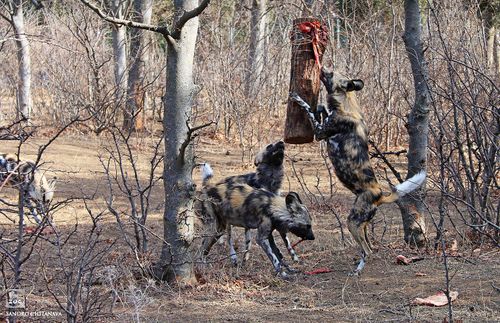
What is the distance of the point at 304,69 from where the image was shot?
250 inches

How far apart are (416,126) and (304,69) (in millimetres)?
1375

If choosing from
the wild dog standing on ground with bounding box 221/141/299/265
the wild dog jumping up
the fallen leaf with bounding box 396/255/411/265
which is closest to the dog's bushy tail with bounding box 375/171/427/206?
the wild dog jumping up

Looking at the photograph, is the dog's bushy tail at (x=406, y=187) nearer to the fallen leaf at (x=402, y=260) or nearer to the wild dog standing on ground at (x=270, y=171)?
the fallen leaf at (x=402, y=260)

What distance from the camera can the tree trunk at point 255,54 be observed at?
49.7ft

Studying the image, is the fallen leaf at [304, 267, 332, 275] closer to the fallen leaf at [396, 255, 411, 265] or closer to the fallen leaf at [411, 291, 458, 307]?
the fallen leaf at [396, 255, 411, 265]

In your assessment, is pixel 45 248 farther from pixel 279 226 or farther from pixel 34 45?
pixel 34 45

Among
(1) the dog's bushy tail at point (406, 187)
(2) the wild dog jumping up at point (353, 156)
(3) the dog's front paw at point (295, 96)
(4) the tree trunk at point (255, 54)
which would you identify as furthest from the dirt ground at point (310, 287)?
(4) the tree trunk at point (255, 54)

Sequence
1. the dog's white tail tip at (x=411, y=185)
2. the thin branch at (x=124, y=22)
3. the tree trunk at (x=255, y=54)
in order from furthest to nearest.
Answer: the tree trunk at (x=255, y=54) → the dog's white tail tip at (x=411, y=185) → the thin branch at (x=124, y=22)

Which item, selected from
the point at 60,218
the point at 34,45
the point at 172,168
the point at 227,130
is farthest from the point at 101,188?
the point at 34,45

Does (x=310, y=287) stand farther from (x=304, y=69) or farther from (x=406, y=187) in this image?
(x=304, y=69)

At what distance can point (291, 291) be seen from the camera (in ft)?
19.8

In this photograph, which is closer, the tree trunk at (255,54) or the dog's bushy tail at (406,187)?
the dog's bushy tail at (406,187)

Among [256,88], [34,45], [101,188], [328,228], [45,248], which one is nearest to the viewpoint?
[45,248]

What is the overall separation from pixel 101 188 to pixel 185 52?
5.93 m
